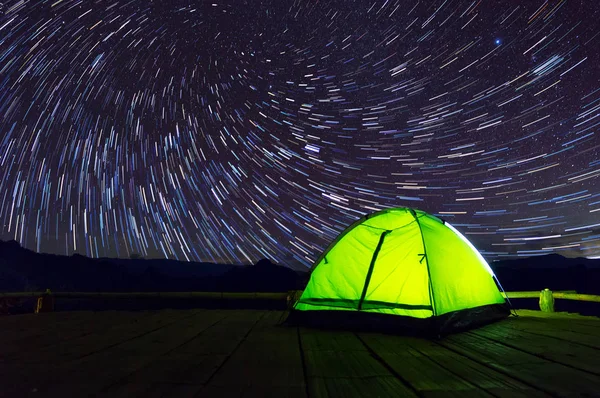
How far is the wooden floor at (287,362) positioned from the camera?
273 cm

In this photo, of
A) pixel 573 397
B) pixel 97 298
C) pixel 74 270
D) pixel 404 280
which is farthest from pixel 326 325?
pixel 74 270

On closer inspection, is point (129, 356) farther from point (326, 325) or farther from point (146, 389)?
point (326, 325)

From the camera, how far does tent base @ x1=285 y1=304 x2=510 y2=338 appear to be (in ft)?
17.1

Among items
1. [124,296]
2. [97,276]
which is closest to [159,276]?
[97,276]

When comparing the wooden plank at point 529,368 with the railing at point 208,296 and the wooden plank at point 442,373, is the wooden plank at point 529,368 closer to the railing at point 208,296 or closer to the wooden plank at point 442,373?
the wooden plank at point 442,373

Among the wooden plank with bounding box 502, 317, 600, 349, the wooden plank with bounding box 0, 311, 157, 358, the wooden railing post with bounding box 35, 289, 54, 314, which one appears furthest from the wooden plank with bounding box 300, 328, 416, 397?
the wooden railing post with bounding box 35, 289, 54, 314

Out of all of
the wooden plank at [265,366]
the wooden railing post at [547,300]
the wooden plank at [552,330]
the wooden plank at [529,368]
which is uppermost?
the wooden railing post at [547,300]

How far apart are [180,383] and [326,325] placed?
335 cm

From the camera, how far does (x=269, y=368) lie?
3.35m

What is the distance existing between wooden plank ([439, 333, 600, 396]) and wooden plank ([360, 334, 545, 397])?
13 centimetres

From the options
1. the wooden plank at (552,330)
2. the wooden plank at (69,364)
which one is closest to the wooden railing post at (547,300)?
the wooden plank at (552,330)

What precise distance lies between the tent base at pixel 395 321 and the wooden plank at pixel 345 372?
83cm

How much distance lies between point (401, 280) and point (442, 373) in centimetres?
265

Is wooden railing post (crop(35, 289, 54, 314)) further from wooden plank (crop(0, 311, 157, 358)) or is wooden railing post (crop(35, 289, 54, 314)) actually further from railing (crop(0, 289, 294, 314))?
wooden plank (crop(0, 311, 157, 358))
